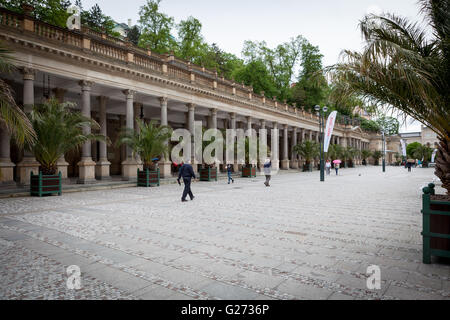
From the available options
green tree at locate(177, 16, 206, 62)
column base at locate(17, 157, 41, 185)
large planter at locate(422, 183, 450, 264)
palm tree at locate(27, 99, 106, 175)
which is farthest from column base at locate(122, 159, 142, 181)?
green tree at locate(177, 16, 206, 62)

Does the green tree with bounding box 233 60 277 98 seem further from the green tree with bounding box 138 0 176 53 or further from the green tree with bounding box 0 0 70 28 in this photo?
the green tree with bounding box 0 0 70 28

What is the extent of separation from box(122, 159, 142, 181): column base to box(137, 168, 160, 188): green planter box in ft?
4.76

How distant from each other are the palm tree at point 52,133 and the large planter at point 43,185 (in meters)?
0.61

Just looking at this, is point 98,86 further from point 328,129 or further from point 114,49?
point 328,129

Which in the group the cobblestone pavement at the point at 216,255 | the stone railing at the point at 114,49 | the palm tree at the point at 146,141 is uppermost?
the stone railing at the point at 114,49

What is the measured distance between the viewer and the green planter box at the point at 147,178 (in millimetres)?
17156

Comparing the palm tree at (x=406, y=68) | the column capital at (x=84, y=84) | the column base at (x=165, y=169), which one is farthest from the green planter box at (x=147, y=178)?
the palm tree at (x=406, y=68)

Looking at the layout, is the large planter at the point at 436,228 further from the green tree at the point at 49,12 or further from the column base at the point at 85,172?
the green tree at the point at 49,12

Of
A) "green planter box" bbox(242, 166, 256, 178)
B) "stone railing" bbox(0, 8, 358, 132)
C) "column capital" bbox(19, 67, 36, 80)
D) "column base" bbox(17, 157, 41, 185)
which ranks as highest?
"stone railing" bbox(0, 8, 358, 132)

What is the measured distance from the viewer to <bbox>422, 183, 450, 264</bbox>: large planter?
13.2 ft

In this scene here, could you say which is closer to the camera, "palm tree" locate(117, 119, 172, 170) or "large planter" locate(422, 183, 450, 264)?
"large planter" locate(422, 183, 450, 264)

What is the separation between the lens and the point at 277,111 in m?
35.7
